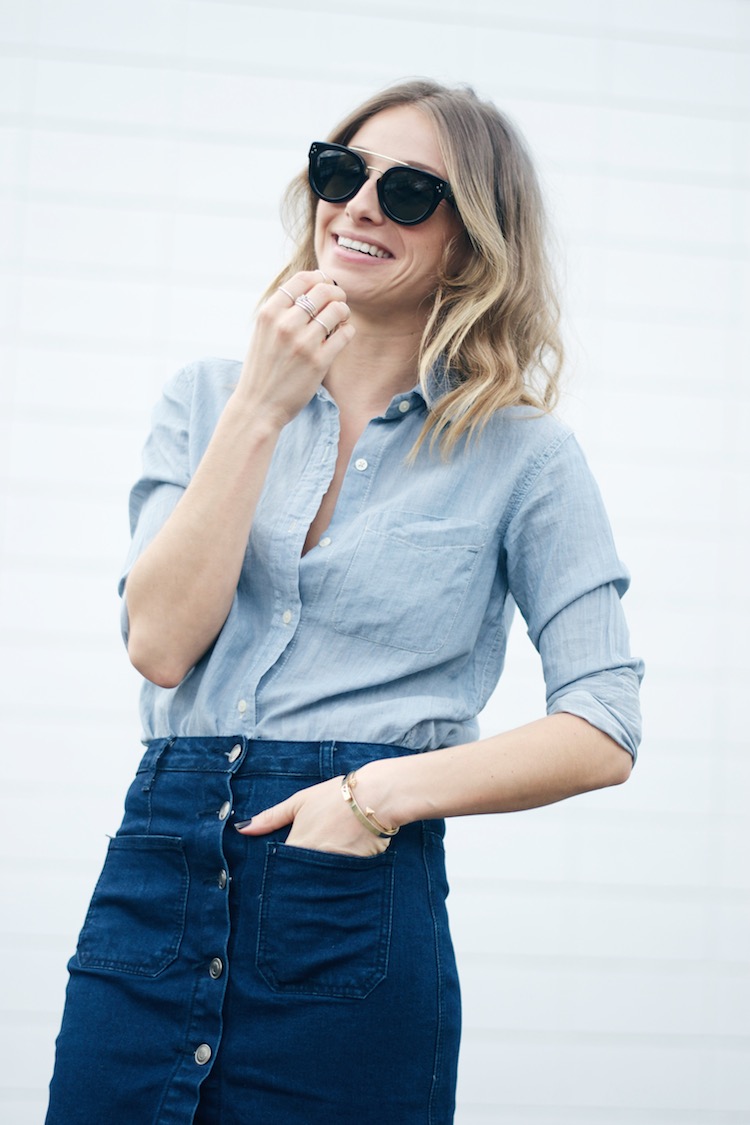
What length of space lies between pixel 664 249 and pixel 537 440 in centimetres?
216

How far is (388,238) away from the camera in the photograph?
160 cm

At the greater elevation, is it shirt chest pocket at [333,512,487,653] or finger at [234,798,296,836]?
shirt chest pocket at [333,512,487,653]

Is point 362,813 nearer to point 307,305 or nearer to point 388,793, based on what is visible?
point 388,793

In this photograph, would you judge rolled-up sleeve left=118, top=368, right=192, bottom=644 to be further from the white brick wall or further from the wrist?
the white brick wall

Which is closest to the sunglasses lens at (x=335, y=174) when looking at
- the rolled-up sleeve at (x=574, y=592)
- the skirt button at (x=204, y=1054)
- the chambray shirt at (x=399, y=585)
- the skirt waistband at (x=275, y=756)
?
the chambray shirt at (x=399, y=585)

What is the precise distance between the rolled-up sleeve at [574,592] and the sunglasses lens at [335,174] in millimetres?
442

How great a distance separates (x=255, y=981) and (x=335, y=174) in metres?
1.02

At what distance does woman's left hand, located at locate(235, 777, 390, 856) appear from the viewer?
131 cm

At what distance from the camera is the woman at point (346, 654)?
4.27 feet

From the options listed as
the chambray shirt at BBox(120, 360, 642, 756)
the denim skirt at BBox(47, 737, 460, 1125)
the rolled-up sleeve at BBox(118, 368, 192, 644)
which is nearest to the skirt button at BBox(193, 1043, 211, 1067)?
the denim skirt at BBox(47, 737, 460, 1125)

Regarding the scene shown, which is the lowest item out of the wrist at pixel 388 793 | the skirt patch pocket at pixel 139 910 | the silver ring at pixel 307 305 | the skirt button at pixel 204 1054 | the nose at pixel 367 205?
the skirt button at pixel 204 1054

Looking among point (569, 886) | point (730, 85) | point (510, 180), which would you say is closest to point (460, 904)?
point (569, 886)

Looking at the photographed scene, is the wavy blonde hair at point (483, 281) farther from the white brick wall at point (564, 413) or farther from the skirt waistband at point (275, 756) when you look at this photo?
the white brick wall at point (564, 413)

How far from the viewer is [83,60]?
3.39m
